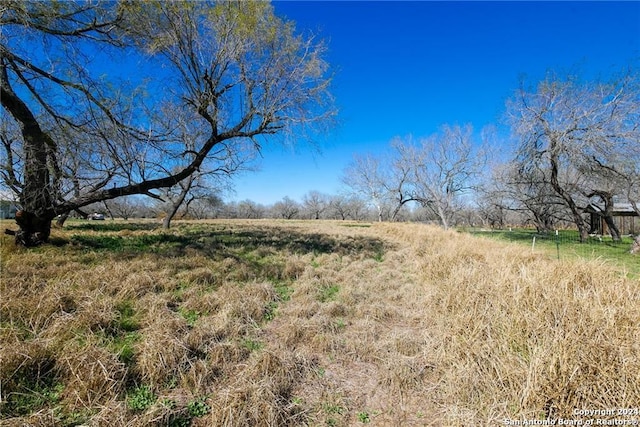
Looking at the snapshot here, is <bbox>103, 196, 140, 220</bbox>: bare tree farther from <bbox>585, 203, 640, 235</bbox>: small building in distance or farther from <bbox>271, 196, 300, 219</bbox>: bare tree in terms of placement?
<bbox>585, 203, 640, 235</bbox>: small building in distance

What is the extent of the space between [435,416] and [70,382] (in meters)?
3.06

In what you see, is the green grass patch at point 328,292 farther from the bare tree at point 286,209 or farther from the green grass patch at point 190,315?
the bare tree at point 286,209

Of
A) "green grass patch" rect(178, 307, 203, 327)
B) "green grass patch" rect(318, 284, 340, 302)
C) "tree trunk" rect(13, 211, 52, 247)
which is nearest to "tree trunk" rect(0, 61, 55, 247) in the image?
"tree trunk" rect(13, 211, 52, 247)

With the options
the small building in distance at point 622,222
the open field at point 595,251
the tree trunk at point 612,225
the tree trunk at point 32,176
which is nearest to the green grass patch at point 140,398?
the open field at point 595,251

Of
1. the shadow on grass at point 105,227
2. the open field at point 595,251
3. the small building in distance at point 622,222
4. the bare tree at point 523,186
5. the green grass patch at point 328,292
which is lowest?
the green grass patch at point 328,292

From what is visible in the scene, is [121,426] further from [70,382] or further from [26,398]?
[26,398]

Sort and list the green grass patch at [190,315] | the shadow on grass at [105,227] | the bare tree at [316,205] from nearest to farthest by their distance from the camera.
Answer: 1. the green grass patch at [190,315]
2. the shadow on grass at [105,227]
3. the bare tree at [316,205]

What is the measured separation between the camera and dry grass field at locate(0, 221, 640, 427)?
204 cm

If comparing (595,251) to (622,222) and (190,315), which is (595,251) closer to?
(190,315)

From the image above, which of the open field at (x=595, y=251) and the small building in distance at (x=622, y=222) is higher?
the small building in distance at (x=622, y=222)

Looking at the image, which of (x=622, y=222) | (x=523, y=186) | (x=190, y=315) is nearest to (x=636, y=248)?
(x=523, y=186)

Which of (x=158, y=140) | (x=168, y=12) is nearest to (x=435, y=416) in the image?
(x=158, y=140)

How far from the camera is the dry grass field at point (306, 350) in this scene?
2045mm

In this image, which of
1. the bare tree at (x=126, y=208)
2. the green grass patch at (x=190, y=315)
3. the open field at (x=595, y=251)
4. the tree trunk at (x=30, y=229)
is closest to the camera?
the green grass patch at (x=190, y=315)
